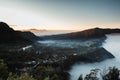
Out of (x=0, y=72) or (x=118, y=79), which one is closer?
(x=0, y=72)

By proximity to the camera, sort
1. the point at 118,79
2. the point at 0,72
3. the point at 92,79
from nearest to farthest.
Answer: the point at 0,72 < the point at 92,79 < the point at 118,79

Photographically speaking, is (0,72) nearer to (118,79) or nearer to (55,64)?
(118,79)

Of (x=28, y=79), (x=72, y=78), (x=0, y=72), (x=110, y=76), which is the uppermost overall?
(x=28, y=79)

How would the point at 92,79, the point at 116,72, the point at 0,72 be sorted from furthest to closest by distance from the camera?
the point at 116,72
the point at 92,79
the point at 0,72

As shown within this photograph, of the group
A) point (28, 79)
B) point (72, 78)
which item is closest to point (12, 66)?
point (72, 78)

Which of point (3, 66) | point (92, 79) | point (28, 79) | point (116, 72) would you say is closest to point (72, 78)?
point (116, 72)

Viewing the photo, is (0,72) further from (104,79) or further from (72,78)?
(72,78)

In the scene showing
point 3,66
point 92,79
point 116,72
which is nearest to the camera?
point 3,66

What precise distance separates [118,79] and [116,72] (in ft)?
38.3

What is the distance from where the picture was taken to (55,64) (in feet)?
655

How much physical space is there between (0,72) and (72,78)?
13121 centimetres

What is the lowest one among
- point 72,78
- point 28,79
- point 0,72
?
point 72,78

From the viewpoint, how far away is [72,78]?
19625cm

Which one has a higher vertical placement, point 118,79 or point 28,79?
point 28,79
